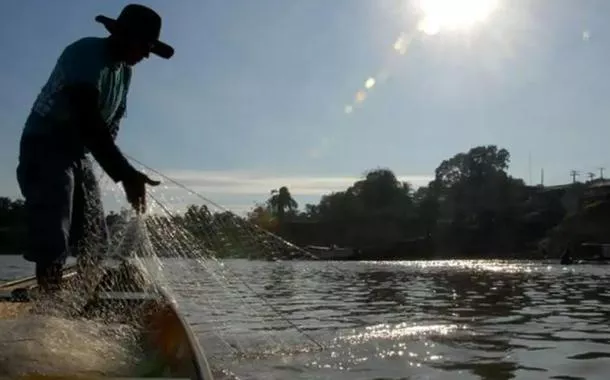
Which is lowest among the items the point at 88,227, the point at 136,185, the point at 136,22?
the point at 88,227

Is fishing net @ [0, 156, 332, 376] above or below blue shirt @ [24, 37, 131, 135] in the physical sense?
below

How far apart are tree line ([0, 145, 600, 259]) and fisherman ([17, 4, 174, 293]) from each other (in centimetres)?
7088

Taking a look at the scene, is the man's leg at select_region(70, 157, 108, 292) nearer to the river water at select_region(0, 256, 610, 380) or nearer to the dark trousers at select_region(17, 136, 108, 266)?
the dark trousers at select_region(17, 136, 108, 266)

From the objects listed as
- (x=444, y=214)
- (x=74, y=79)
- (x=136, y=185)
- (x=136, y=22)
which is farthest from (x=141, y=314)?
(x=444, y=214)

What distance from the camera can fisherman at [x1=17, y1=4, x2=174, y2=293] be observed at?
426cm

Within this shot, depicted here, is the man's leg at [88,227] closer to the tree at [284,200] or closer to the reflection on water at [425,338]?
the reflection on water at [425,338]

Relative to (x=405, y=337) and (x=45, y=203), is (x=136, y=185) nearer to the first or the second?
(x=45, y=203)

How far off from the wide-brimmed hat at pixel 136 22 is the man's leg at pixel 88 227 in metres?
1.01

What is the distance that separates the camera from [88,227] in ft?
17.2

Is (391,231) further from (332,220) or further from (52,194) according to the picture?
(52,194)

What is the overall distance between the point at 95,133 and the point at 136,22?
729mm

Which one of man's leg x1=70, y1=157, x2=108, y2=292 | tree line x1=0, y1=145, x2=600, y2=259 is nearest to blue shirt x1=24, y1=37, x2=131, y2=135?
man's leg x1=70, y1=157, x2=108, y2=292

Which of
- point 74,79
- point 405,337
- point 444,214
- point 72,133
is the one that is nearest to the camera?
point 74,79

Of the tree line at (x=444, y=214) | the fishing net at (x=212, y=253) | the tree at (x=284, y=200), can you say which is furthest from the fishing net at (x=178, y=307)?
the tree at (x=284, y=200)
